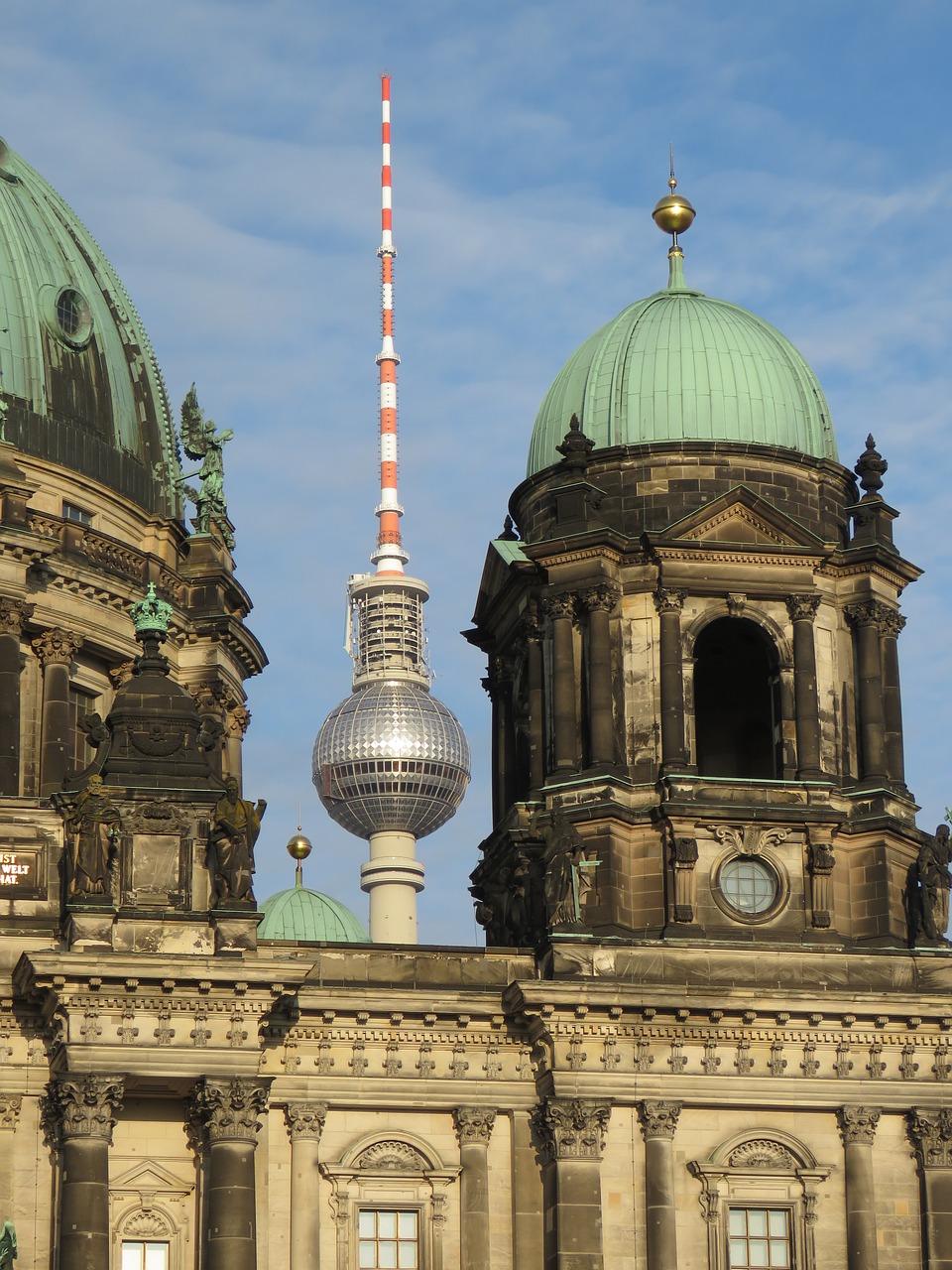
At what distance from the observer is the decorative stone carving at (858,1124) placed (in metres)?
55.1

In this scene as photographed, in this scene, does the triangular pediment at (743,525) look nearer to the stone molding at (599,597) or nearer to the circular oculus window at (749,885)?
the stone molding at (599,597)

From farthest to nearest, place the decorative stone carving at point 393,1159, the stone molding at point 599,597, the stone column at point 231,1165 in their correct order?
the stone molding at point 599,597 → the decorative stone carving at point 393,1159 → the stone column at point 231,1165

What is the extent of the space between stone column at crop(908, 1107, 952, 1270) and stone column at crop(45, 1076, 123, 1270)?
1493 centimetres

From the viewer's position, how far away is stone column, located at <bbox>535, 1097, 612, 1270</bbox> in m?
53.2

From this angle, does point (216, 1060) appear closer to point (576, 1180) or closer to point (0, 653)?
point (576, 1180)

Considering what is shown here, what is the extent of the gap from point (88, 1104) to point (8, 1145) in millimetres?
2172

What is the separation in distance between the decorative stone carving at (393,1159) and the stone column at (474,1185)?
0.83 metres

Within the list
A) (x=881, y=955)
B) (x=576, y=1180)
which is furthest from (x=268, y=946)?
(x=881, y=955)

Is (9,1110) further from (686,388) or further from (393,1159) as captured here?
(686,388)

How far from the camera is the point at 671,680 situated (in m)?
58.2

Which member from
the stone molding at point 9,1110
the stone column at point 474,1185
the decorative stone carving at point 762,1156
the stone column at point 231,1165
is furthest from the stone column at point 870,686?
the stone molding at point 9,1110

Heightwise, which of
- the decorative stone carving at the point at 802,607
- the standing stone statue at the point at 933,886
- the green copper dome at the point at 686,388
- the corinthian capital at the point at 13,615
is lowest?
the standing stone statue at the point at 933,886

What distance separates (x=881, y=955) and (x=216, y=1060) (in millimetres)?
13111

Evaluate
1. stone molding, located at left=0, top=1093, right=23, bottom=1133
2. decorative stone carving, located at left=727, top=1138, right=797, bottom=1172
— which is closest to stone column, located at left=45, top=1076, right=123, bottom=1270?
stone molding, located at left=0, top=1093, right=23, bottom=1133
